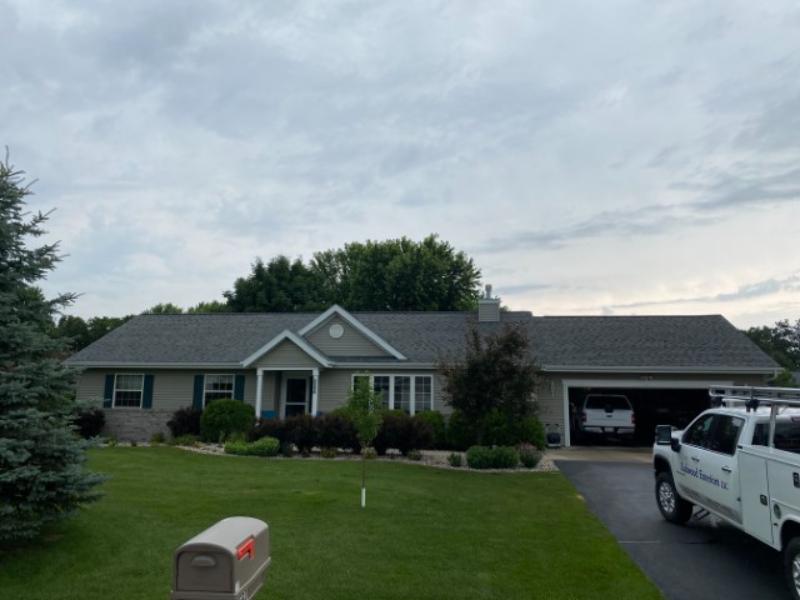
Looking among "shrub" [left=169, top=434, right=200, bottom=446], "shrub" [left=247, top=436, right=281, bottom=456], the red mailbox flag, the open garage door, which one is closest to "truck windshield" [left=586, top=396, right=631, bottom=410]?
the open garage door

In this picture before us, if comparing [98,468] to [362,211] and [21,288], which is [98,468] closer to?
[21,288]

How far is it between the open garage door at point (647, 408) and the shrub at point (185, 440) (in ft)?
47.1

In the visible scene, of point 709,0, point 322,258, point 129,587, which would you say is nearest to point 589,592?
point 129,587

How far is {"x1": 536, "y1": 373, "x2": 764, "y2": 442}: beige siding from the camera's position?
66.1ft

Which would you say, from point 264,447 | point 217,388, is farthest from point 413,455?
point 217,388

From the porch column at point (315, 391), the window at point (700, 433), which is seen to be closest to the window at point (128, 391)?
the porch column at point (315, 391)

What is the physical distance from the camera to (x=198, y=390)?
72.5 ft

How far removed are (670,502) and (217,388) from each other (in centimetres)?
1721

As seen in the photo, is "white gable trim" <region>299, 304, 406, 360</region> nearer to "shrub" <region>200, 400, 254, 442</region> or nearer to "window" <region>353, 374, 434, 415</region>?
"window" <region>353, 374, 434, 415</region>

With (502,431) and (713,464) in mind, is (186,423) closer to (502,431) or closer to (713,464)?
(502,431)

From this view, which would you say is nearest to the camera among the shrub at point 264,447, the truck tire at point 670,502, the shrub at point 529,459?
the truck tire at point 670,502

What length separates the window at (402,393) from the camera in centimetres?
2125

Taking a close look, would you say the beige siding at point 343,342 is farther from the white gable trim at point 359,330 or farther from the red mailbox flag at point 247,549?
the red mailbox flag at point 247,549

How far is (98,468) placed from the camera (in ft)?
45.3
